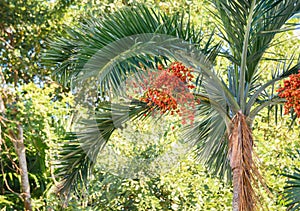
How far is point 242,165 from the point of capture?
3752mm

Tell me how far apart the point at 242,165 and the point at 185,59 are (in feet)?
2.87

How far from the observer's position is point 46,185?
667 cm

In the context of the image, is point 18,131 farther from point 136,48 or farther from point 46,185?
point 136,48

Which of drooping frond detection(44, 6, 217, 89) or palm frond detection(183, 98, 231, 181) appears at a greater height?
drooping frond detection(44, 6, 217, 89)

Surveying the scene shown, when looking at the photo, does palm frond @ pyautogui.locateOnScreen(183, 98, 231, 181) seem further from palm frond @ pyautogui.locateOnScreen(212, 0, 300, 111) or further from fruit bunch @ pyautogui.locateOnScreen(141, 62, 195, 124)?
fruit bunch @ pyautogui.locateOnScreen(141, 62, 195, 124)

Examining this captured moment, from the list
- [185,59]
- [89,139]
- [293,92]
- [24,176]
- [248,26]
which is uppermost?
[248,26]

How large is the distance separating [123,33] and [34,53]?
467 centimetres

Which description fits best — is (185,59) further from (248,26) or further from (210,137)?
(210,137)

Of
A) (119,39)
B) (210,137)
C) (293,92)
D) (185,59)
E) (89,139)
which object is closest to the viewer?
(293,92)

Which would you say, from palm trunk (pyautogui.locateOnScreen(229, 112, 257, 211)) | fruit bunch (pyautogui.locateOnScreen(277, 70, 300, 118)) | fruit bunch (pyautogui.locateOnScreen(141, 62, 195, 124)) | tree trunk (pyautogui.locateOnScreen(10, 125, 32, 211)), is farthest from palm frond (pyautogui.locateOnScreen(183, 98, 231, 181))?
tree trunk (pyautogui.locateOnScreen(10, 125, 32, 211))

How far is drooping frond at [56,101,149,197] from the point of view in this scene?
14.6 feet

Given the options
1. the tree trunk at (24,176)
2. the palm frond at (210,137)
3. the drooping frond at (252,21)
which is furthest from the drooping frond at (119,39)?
the tree trunk at (24,176)

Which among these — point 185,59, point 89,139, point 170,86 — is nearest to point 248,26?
point 185,59

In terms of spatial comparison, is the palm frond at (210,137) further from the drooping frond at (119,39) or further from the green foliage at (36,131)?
the green foliage at (36,131)
